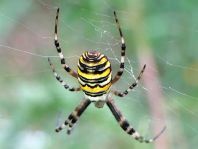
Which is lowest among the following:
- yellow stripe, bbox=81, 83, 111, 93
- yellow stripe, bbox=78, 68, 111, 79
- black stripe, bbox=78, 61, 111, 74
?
yellow stripe, bbox=81, 83, 111, 93

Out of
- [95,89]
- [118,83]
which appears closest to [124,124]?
[118,83]

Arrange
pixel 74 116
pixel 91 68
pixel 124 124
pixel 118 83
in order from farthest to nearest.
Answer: pixel 118 83
pixel 74 116
pixel 124 124
pixel 91 68

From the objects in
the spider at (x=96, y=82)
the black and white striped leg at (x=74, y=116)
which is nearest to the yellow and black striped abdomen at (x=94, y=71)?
the spider at (x=96, y=82)

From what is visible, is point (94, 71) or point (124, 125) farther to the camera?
point (124, 125)


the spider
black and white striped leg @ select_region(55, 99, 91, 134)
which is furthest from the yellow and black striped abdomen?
black and white striped leg @ select_region(55, 99, 91, 134)

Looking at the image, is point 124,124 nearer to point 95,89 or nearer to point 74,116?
point 74,116

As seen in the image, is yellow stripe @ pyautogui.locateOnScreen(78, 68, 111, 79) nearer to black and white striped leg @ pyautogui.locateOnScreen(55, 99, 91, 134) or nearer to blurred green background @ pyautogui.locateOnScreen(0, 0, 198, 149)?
blurred green background @ pyautogui.locateOnScreen(0, 0, 198, 149)

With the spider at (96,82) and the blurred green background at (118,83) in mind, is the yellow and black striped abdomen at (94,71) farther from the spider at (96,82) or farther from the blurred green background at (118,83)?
the blurred green background at (118,83)

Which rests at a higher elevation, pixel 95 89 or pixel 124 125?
pixel 95 89

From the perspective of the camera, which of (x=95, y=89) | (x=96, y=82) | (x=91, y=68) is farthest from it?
(x=95, y=89)
